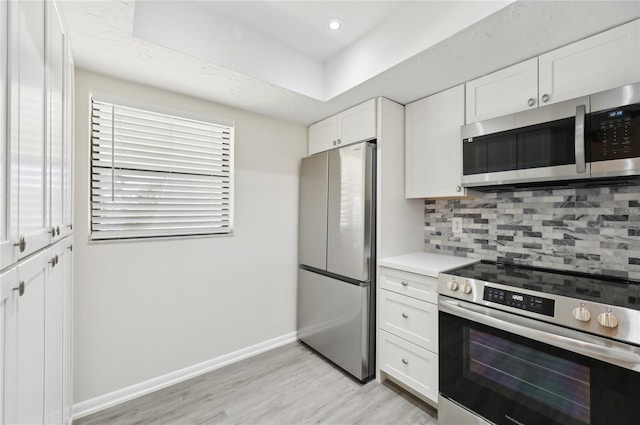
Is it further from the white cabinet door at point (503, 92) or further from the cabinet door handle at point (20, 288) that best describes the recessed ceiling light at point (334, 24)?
the cabinet door handle at point (20, 288)

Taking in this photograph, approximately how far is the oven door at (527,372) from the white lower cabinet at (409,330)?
114mm

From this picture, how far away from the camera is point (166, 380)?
86.7 inches

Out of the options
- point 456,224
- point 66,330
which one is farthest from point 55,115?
point 456,224

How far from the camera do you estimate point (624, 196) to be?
1622 mm

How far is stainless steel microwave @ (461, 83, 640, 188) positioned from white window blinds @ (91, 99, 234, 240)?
6.52 ft

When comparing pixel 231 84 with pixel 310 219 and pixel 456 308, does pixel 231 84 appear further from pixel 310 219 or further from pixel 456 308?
pixel 456 308

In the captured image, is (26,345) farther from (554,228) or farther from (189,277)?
(554,228)

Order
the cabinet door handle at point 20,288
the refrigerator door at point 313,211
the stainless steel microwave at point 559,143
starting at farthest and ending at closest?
the refrigerator door at point 313,211 < the stainless steel microwave at point 559,143 < the cabinet door handle at point 20,288

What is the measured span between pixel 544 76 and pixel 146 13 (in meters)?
2.31

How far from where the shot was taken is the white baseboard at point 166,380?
1.91 metres

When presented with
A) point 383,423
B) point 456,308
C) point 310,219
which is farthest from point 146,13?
point 383,423

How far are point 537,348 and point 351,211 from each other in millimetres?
1415

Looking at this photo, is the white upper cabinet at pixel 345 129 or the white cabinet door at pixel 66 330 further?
the white upper cabinet at pixel 345 129

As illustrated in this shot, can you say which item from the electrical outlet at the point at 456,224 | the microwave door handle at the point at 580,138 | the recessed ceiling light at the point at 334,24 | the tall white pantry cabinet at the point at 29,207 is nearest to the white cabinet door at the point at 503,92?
the microwave door handle at the point at 580,138
